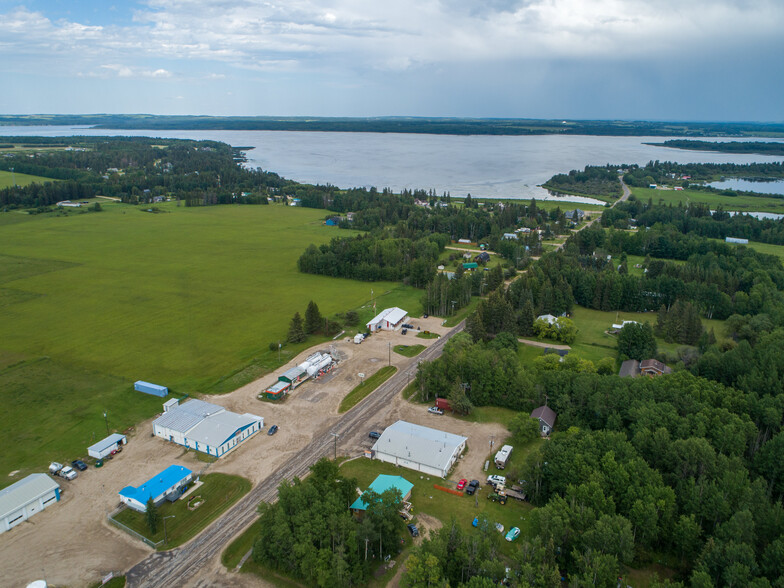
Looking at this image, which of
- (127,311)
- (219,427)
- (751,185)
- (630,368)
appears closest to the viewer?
(219,427)

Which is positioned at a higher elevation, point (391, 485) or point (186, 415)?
point (186, 415)

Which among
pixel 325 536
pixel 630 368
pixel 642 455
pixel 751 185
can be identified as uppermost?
pixel 751 185

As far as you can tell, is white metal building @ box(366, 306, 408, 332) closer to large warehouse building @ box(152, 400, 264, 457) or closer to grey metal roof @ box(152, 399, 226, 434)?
large warehouse building @ box(152, 400, 264, 457)

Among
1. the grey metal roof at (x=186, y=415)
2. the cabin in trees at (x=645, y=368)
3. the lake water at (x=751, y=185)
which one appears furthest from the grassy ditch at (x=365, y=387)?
the lake water at (x=751, y=185)

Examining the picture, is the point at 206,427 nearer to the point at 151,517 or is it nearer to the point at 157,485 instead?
the point at 157,485

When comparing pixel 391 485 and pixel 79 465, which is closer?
pixel 391 485

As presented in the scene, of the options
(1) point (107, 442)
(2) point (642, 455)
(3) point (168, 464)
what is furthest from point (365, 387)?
(2) point (642, 455)

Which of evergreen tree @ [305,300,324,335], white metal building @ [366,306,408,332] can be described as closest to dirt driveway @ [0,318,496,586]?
evergreen tree @ [305,300,324,335]

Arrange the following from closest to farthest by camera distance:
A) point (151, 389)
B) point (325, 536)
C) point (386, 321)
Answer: point (325, 536) → point (151, 389) → point (386, 321)

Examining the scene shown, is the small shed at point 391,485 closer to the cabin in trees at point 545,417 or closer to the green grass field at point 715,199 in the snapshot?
the cabin in trees at point 545,417
